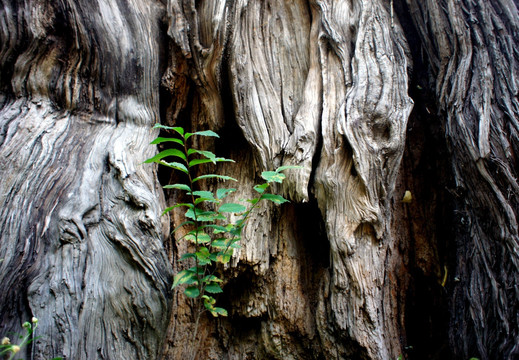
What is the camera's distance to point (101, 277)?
160 cm

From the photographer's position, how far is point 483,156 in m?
1.88

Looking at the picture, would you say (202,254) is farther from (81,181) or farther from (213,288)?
(81,181)

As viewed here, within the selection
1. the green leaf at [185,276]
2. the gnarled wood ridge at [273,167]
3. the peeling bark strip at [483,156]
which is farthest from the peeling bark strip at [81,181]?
the peeling bark strip at [483,156]

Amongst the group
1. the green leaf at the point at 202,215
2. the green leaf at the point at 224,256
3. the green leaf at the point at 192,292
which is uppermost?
A: the green leaf at the point at 202,215

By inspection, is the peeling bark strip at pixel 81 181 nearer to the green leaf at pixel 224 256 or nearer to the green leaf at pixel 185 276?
the green leaf at pixel 185 276

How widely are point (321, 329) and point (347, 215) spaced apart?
2.14ft

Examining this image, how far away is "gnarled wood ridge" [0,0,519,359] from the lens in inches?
64.0

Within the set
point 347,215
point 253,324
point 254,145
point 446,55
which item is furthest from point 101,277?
point 446,55

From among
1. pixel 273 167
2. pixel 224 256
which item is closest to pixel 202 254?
pixel 224 256

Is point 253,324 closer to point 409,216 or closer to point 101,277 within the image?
Answer: point 101,277

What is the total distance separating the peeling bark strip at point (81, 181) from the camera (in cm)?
149

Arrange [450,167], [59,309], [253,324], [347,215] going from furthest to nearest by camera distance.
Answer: [450,167] → [253,324] → [347,215] → [59,309]

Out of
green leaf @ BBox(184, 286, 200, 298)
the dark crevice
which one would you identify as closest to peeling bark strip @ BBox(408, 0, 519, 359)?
the dark crevice

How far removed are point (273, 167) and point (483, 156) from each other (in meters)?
1.18
